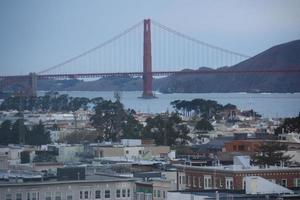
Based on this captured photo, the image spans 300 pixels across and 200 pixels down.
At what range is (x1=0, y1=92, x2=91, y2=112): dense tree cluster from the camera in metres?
36.9

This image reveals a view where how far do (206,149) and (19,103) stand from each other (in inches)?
664

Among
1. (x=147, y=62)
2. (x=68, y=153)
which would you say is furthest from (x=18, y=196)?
(x=147, y=62)

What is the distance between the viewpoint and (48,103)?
43.8 meters

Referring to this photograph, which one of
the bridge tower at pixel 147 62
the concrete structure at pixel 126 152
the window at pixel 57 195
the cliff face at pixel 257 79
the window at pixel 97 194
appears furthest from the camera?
the cliff face at pixel 257 79

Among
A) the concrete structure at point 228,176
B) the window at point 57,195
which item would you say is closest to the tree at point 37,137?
the concrete structure at point 228,176

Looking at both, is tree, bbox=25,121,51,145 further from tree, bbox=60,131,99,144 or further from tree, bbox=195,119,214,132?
tree, bbox=195,119,214,132

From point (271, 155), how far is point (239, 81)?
5231 centimetres

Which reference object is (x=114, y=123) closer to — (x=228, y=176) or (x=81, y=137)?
(x=81, y=137)

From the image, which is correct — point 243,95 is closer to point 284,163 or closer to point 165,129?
point 165,129

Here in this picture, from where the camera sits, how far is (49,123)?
1291 inches

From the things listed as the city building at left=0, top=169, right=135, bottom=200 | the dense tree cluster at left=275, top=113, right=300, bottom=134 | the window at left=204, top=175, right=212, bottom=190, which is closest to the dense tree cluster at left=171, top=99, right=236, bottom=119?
the dense tree cluster at left=275, top=113, right=300, bottom=134

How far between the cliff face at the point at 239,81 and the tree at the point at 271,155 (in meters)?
28.0

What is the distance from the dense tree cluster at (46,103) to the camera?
36938 mm

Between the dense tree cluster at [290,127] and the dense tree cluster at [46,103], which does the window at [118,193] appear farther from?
the dense tree cluster at [46,103]
